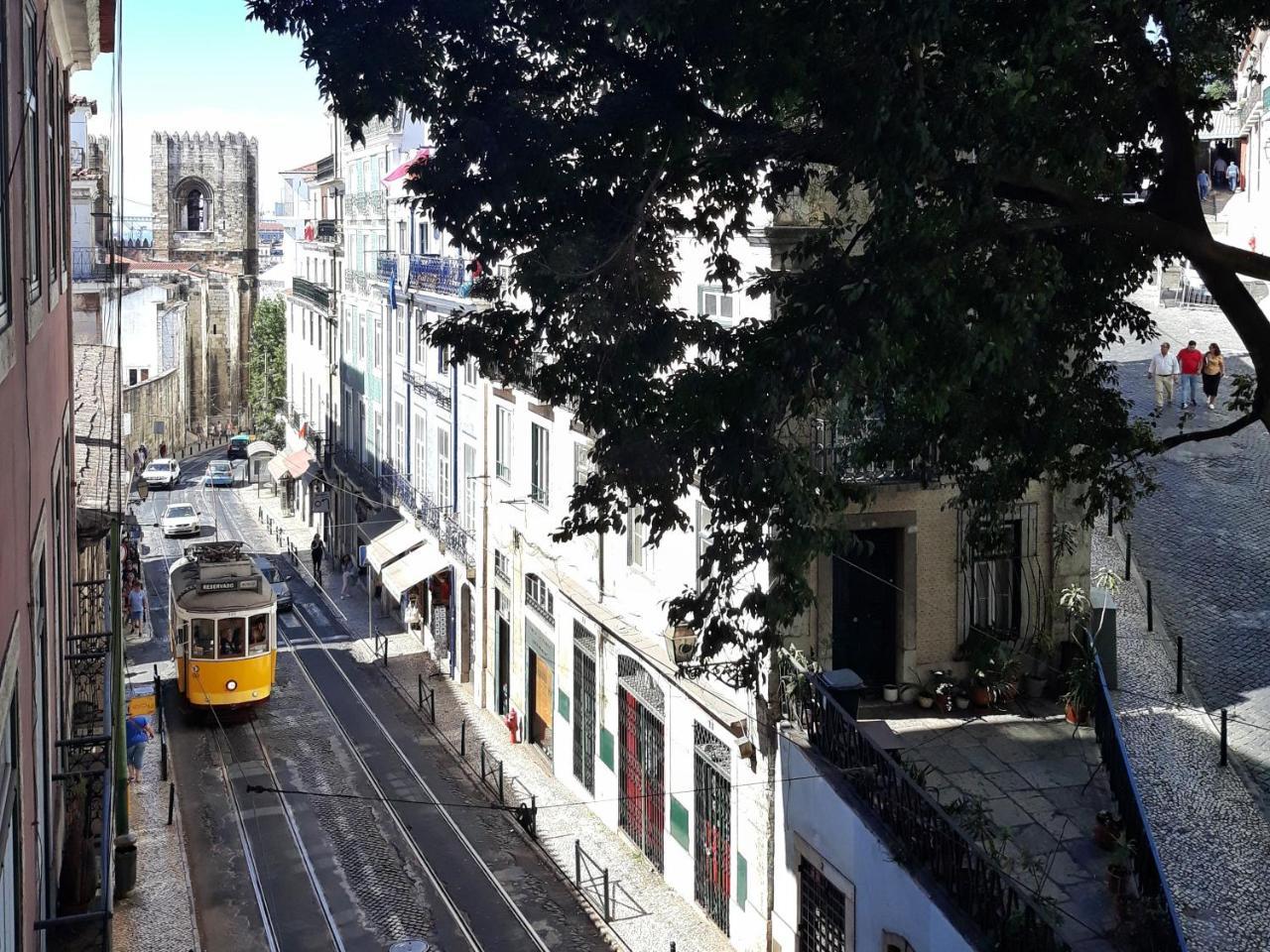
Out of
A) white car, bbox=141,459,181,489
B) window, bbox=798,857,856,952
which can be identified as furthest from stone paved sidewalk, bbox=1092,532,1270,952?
white car, bbox=141,459,181,489

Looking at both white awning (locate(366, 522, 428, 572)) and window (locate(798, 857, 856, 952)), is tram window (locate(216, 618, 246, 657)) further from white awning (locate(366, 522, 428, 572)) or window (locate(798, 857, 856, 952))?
window (locate(798, 857, 856, 952))

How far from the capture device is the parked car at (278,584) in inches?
1439

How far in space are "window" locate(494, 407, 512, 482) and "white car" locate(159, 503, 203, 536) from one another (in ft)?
77.2

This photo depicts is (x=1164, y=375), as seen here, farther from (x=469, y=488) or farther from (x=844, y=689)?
(x=844, y=689)

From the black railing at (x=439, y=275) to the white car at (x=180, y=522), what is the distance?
1812 centimetres

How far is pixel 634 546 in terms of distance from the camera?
19.8 metres

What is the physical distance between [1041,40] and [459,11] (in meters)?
3.68

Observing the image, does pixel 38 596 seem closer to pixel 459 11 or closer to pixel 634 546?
pixel 459 11

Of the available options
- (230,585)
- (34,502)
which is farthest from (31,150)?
(230,585)

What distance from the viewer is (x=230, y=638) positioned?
85.5 feet

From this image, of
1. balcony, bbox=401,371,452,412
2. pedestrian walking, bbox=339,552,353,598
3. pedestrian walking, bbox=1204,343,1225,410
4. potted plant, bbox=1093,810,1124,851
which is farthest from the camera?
pedestrian walking, bbox=339,552,353,598

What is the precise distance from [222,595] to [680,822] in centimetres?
1165

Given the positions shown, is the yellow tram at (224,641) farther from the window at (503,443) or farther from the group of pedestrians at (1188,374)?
the group of pedestrians at (1188,374)

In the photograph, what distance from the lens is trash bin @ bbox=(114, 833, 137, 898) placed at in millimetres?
18500
